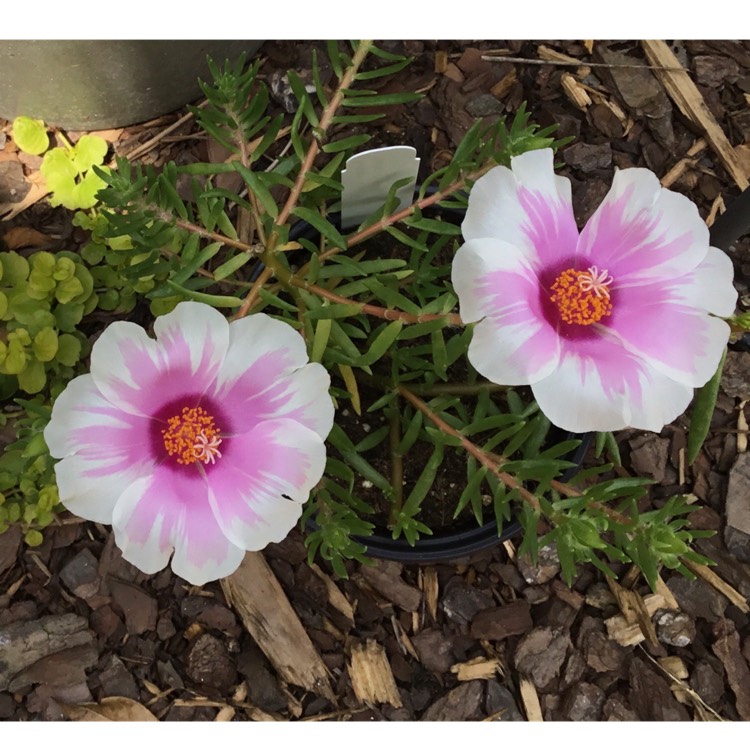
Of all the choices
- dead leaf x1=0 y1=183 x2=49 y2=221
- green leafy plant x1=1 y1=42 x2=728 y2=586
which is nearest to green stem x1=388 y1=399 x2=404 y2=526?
green leafy plant x1=1 y1=42 x2=728 y2=586

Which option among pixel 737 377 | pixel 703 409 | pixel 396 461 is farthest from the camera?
pixel 737 377

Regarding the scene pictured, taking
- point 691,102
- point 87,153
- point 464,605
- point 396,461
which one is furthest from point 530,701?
point 87,153

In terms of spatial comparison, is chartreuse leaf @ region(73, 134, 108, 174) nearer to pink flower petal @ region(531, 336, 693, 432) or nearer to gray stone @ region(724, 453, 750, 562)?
pink flower petal @ region(531, 336, 693, 432)

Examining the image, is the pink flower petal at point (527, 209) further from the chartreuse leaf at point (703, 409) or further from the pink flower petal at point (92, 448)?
the pink flower petal at point (92, 448)

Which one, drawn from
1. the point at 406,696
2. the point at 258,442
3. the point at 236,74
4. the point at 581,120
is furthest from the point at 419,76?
the point at 406,696

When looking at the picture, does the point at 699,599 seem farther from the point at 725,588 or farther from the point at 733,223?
the point at 733,223

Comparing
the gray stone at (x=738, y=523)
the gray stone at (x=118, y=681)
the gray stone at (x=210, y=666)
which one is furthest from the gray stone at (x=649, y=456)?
the gray stone at (x=118, y=681)
